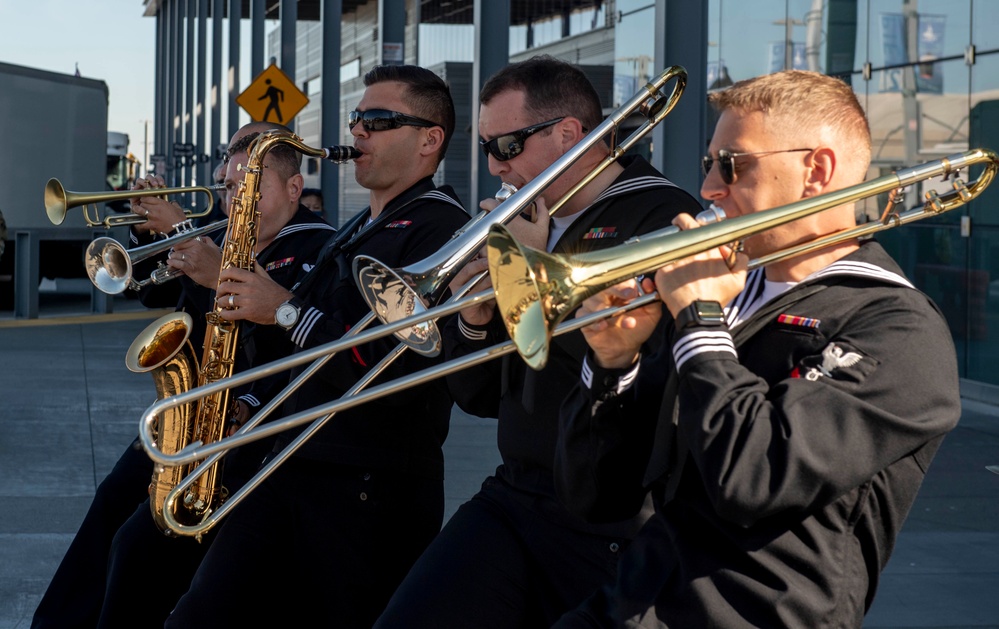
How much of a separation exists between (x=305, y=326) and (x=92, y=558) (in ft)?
4.75

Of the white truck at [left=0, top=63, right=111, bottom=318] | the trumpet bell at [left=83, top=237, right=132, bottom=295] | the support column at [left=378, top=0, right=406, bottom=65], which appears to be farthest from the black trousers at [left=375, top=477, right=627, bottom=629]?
the white truck at [left=0, top=63, right=111, bottom=318]

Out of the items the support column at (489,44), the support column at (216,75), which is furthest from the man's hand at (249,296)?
the support column at (216,75)

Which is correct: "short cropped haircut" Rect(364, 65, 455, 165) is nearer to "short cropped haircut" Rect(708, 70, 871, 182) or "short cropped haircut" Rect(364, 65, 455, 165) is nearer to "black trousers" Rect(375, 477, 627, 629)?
"black trousers" Rect(375, 477, 627, 629)

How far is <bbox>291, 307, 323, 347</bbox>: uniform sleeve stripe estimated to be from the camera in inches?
147

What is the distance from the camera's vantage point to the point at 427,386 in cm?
379

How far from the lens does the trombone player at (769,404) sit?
2143 millimetres

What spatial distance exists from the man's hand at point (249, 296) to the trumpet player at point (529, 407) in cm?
64

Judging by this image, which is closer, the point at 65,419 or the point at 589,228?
the point at 589,228

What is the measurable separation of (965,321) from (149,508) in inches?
342

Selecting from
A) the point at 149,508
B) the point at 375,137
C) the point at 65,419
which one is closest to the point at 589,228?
the point at 375,137

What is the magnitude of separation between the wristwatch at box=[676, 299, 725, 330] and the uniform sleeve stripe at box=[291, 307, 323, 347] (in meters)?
1.71

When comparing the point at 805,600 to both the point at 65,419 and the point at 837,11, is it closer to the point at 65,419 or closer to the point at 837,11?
the point at 65,419

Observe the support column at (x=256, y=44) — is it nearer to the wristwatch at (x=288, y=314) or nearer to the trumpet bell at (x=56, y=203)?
the trumpet bell at (x=56, y=203)

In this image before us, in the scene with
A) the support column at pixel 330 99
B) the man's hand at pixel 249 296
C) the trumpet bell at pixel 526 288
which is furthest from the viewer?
the support column at pixel 330 99
